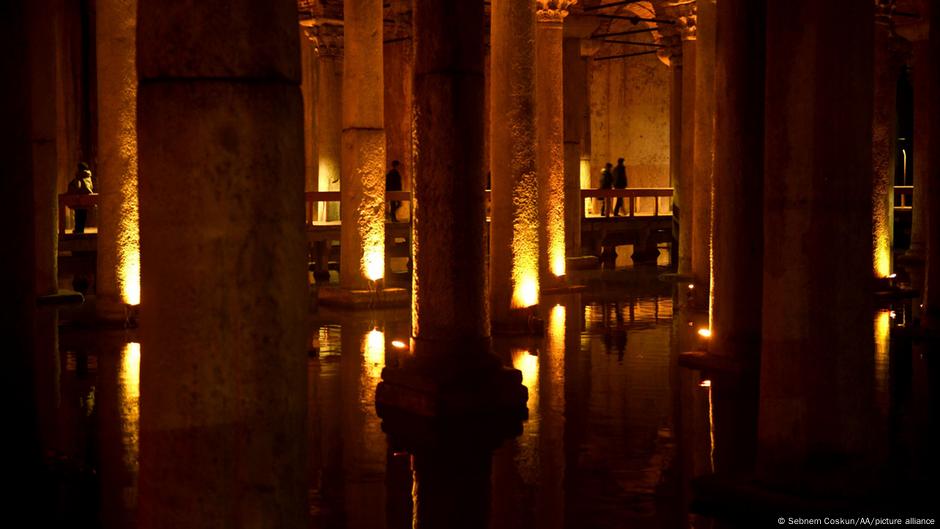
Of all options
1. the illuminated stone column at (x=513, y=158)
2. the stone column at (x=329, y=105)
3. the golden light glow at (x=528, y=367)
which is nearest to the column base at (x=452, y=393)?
the golden light glow at (x=528, y=367)

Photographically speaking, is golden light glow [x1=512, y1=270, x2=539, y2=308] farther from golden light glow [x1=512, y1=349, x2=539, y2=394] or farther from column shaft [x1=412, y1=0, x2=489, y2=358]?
column shaft [x1=412, y1=0, x2=489, y2=358]

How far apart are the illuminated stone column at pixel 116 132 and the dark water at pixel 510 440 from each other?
1.04 metres

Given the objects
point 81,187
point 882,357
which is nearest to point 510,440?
point 882,357

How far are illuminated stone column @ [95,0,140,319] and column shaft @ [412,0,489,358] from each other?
→ 16.3 feet

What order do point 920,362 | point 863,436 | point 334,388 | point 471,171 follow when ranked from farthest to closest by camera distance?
point 920,362
point 334,388
point 471,171
point 863,436

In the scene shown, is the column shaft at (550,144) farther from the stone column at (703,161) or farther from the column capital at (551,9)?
the stone column at (703,161)

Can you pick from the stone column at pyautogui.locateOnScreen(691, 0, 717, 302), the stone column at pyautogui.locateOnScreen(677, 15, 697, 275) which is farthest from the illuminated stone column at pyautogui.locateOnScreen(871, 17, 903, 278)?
the stone column at pyautogui.locateOnScreen(677, 15, 697, 275)

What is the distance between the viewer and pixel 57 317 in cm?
1332

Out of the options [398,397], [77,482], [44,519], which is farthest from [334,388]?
[44,519]

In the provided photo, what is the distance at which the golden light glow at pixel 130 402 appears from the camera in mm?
7086

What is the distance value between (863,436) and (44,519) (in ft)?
13.2

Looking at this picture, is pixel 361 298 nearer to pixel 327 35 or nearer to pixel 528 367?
pixel 528 367

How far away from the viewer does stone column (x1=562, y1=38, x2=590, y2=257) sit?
787 inches

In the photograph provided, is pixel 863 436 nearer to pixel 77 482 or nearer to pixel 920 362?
pixel 77 482
